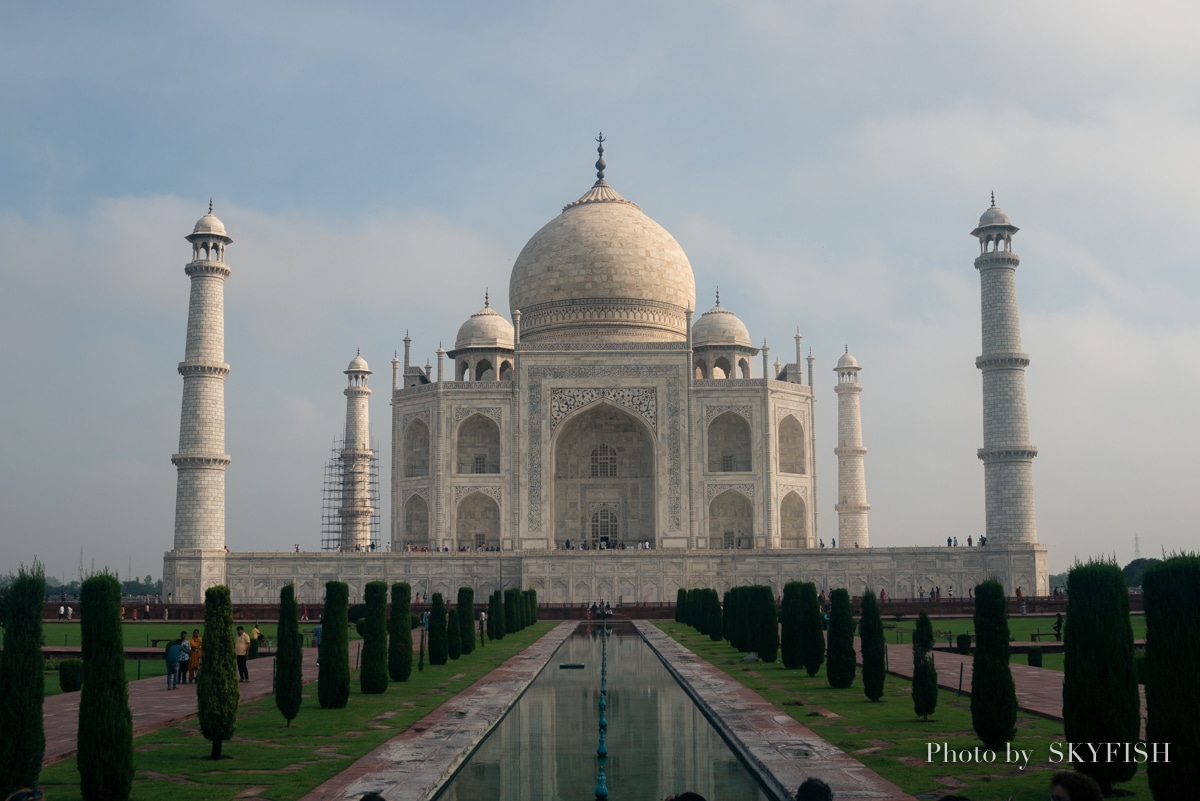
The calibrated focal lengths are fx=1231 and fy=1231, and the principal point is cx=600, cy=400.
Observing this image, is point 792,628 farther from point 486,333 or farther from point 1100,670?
point 486,333

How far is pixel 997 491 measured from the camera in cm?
2995

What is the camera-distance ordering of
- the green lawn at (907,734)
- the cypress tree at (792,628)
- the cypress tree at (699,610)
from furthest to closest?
the cypress tree at (699,610) → the cypress tree at (792,628) → the green lawn at (907,734)

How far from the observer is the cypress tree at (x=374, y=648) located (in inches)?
531

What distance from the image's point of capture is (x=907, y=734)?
10031mm

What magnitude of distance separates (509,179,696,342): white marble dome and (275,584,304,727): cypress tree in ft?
81.0

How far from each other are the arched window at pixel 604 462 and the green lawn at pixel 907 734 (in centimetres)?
1991

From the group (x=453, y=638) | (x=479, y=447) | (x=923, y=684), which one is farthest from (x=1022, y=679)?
(x=479, y=447)

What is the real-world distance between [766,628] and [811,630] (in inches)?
70.1

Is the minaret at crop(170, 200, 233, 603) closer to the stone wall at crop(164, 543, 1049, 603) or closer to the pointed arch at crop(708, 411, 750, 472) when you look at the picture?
the stone wall at crop(164, 543, 1049, 603)

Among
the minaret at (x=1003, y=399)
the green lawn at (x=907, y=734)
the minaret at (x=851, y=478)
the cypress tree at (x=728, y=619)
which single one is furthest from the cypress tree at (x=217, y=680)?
the minaret at (x=851, y=478)

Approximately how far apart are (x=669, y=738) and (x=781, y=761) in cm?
180

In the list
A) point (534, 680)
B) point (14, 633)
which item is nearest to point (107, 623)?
point (14, 633)

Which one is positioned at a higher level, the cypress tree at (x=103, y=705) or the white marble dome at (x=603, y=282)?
the white marble dome at (x=603, y=282)

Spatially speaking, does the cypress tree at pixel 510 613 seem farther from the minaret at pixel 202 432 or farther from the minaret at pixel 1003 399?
the minaret at pixel 1003 399
